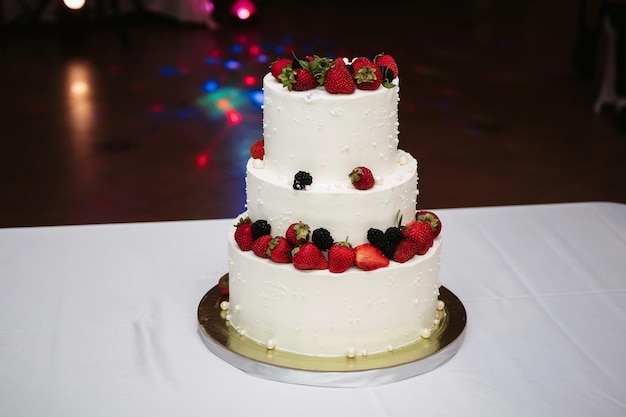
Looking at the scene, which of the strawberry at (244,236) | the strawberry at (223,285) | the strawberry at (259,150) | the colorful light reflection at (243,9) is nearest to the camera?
the strawberry at (244,236)

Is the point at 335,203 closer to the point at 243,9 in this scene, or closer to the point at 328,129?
the point at 328,129

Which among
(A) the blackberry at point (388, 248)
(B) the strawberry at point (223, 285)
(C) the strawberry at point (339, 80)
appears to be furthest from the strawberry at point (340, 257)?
(B) the strawberry at point (223, 285)

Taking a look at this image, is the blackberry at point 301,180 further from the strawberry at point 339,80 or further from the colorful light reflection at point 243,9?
the colorful light reflection at point 243,9

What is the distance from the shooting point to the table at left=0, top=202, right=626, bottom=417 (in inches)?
104

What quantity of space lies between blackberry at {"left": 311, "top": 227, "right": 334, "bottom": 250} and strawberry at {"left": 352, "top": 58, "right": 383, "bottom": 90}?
44cm

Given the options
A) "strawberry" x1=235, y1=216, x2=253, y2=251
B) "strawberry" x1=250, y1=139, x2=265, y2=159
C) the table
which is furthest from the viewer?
"strawberry" x1=250, y1=139, x2=265, y2=159

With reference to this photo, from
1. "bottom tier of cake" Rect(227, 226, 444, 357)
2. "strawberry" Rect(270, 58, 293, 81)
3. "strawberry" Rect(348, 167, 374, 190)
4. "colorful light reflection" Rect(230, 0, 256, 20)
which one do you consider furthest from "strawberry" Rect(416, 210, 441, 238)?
"colorful light reflection" Rect(230, 0, 256, 20)

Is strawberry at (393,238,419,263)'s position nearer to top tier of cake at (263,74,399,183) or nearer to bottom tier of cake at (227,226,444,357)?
bottom tier of cake at (227,226,444,357)

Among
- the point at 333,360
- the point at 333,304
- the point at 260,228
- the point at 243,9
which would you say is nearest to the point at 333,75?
the point at 260,228

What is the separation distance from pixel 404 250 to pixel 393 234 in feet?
0.21

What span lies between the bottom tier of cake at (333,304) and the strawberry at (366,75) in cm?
55

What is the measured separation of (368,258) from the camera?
8.97 feet

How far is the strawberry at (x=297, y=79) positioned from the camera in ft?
8.87

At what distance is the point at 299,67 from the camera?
278 centimetres
